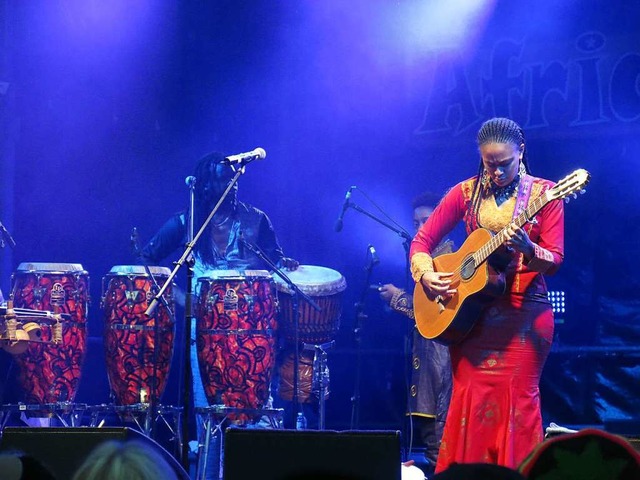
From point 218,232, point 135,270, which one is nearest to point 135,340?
point 135,270

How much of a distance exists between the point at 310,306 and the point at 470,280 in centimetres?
391

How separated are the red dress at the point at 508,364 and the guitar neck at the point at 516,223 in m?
0.15

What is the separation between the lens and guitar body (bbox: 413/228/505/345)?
197 inches

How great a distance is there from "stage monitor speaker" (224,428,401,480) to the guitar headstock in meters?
2.07

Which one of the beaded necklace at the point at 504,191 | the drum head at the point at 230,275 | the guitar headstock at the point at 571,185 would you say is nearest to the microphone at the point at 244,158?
the drum head at the point at 230,275

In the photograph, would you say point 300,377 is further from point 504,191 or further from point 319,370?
point 504,191

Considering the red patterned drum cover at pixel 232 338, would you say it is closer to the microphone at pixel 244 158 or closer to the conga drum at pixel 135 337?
the conga drum at pixel 135 337

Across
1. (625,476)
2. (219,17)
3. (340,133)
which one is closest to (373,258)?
(340,133)

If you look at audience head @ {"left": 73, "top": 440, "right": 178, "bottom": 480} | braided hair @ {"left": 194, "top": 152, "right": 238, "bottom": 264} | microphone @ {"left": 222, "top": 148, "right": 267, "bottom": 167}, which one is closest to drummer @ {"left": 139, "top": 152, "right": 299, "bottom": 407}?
braided hair @ {"left": 194, "top": 152, "right": 238, "bottom": 264}

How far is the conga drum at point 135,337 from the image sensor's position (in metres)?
7.76

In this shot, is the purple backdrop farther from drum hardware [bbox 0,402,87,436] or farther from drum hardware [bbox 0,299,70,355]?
drum hardware [bbox 0,299,70,355]

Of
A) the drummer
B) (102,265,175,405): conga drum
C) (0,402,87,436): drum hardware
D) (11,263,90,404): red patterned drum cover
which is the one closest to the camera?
(0,402,87,436): drum hardware

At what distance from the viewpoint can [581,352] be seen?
959cm

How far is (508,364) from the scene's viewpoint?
5027 millimetres
